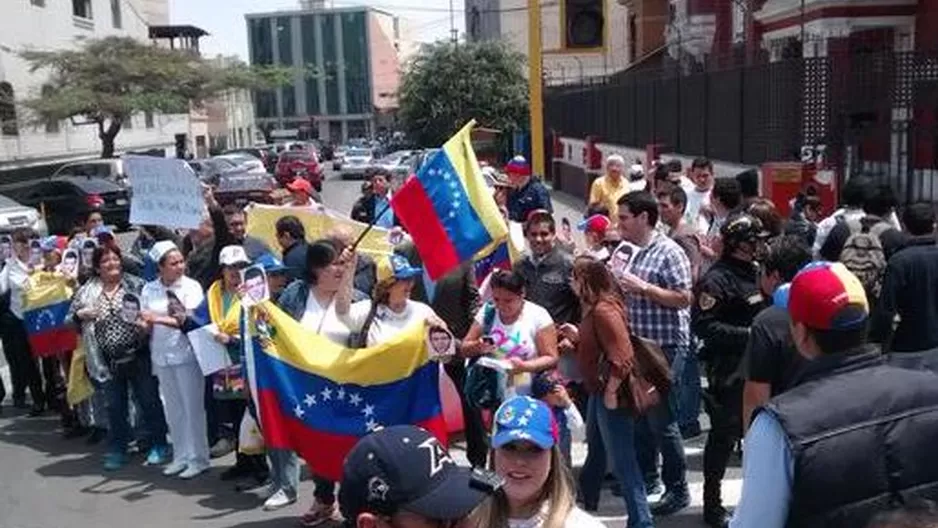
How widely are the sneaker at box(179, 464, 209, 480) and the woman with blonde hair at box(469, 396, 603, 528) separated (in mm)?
4707

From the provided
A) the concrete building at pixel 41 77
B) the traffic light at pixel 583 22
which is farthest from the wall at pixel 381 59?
the traffic light at pixel 583 22

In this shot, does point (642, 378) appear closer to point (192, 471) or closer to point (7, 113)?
point (192, 471)

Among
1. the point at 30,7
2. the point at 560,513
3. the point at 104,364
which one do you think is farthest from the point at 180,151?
the point at 560,513

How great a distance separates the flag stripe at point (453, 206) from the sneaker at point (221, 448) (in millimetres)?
2583

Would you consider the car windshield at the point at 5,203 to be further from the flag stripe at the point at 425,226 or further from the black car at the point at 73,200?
the flag stripe at the point at 425,226

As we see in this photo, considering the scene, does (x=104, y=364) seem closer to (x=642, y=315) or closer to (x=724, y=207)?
(x=642, y=315)

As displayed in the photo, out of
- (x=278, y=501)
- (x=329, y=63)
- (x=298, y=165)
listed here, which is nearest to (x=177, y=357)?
(x=278, y=501)

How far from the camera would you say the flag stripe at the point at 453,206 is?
273 inches

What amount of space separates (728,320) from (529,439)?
2661 millimetres

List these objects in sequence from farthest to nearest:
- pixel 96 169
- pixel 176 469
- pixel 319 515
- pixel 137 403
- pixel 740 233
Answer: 1. pixel 96 169
2. pixel 137 403
3. pixel 176 469
4. pixel 319 515
5. pixel 740 233

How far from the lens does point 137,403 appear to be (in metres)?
8.15

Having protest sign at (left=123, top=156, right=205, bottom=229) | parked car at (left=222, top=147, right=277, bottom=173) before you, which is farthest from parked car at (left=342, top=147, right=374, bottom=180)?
protest sign at (left=123, top=156, right=205, bottom=229)

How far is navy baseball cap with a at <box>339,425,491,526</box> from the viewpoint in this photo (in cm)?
223

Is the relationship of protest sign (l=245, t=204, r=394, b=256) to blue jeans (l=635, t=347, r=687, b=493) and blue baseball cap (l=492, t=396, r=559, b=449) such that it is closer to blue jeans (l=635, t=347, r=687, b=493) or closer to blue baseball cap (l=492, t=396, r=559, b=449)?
blue jeans (l=635, t=347, r=687, b=493)
